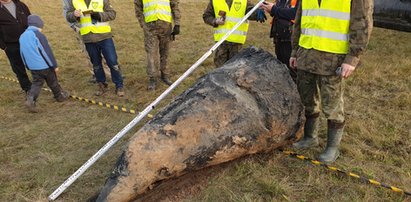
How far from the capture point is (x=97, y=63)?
586 cm

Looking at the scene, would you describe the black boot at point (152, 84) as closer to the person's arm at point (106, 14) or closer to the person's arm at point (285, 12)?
the person's arm at point (106, 14)

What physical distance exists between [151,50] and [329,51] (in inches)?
138

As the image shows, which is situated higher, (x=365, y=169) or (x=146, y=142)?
(x=146, y=142)

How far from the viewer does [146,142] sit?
2865 millimetres

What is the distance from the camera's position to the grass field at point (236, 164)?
3.30 meters

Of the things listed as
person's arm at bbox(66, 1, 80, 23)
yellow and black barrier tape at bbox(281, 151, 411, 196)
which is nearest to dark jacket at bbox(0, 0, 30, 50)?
person's arm at bbox(66, 1, 80, 23)

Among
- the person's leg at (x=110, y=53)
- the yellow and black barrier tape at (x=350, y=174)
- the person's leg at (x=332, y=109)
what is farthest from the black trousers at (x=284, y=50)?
the person's leg at (x=110, y=53)

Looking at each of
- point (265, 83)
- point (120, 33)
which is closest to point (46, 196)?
point (265, 83)

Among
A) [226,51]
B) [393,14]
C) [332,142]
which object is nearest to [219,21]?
[226,51]

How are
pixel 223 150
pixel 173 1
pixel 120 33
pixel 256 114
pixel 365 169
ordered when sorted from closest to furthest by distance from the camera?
1. pixel 223 150
2. pixel 256 114
3. pixel 365 169
4. pixel 173 1
5. pixel 120 33

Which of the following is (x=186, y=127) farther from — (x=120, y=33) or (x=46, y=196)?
(x=120, y=33)

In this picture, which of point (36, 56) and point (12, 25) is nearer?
point (36, 56)

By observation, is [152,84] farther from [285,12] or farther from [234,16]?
[285,12]

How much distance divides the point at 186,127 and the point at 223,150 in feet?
1.38
